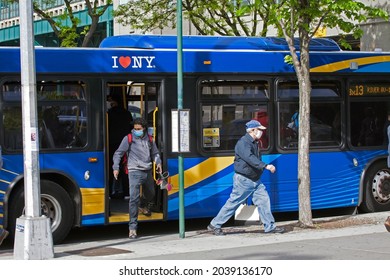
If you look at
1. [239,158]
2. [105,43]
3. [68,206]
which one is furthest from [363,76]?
[68,206]

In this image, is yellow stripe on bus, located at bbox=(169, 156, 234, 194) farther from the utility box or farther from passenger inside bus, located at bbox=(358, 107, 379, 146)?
the utility box

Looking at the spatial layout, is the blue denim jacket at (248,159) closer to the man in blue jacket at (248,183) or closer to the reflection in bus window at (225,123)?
the man in blue jacket at (248,183)

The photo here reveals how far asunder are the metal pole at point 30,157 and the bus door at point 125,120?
276cm

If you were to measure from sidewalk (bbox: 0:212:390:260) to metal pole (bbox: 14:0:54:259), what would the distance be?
19.2 inches

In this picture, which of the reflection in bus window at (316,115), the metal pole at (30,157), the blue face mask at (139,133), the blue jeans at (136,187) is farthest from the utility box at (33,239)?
the reflection in bus window at (316,115)

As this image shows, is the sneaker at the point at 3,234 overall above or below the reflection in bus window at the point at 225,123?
below

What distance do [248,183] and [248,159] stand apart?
17.0 inches

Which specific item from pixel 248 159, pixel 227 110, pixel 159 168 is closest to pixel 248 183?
pixel 248 159

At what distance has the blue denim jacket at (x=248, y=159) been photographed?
12.5 metres

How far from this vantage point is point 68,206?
1264 cm

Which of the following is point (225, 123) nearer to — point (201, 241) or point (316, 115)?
point (316, 115)

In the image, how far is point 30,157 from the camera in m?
10.4

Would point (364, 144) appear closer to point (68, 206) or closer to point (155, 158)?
point (155, 158)
